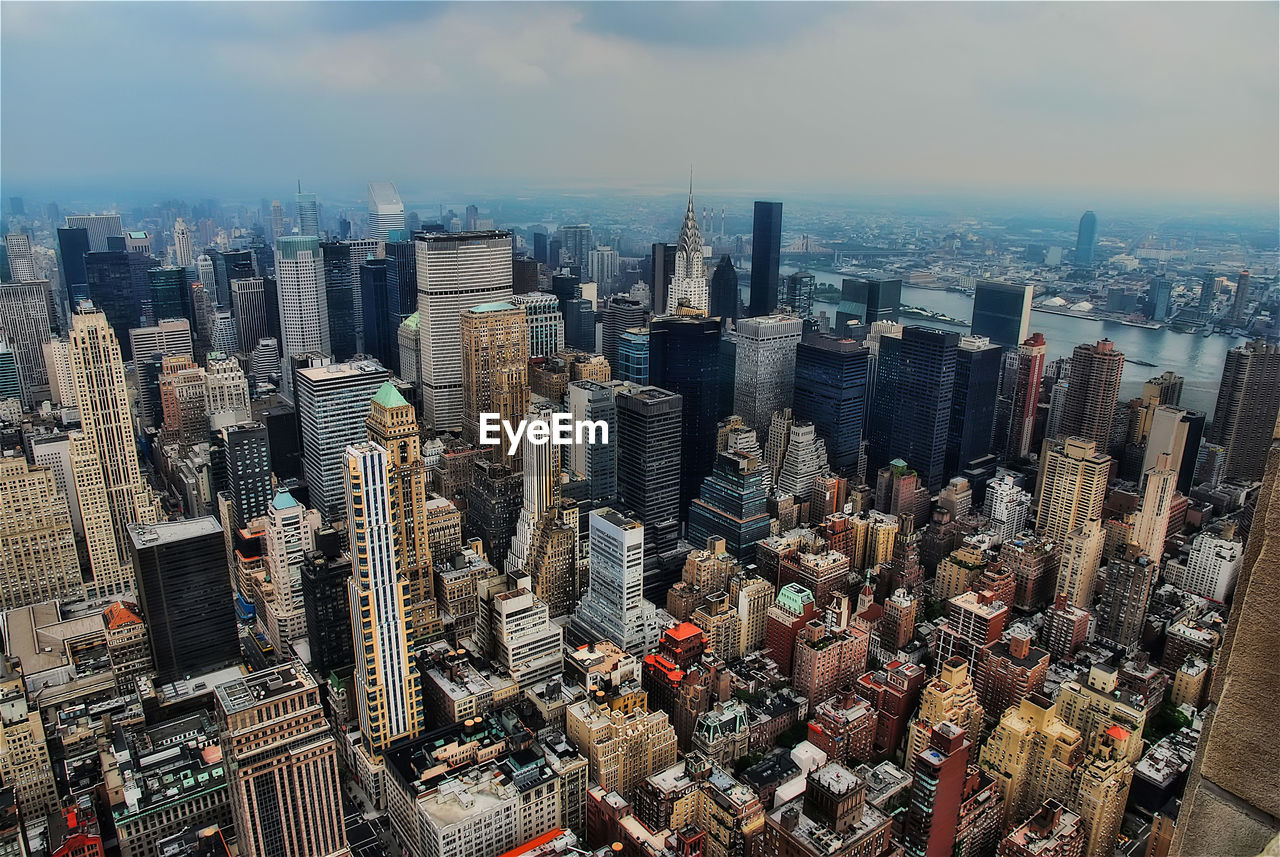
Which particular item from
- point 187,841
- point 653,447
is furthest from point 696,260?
point 187,841

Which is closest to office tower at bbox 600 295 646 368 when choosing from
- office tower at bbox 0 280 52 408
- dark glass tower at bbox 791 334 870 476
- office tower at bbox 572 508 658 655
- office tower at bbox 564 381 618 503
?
dark glass tower at bbox 791 334 870 476

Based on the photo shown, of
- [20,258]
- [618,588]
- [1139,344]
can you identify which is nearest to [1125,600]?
[1139,344]

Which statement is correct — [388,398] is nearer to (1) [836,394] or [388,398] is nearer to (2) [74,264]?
(1) [836,394]

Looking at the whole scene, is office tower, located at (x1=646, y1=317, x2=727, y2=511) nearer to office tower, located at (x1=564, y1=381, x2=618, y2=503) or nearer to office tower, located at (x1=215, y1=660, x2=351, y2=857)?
office tower, located at (x1=564, y1=381, x2=618, y2=503)

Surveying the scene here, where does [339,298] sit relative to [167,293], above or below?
below

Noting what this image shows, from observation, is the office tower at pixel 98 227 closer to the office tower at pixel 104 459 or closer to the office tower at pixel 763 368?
the office tower at pixel 104 459

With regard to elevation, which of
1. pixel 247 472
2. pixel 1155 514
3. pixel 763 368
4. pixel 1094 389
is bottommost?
pixel 1155 514

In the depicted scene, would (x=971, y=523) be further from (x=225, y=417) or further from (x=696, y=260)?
(x=225, y=417)
